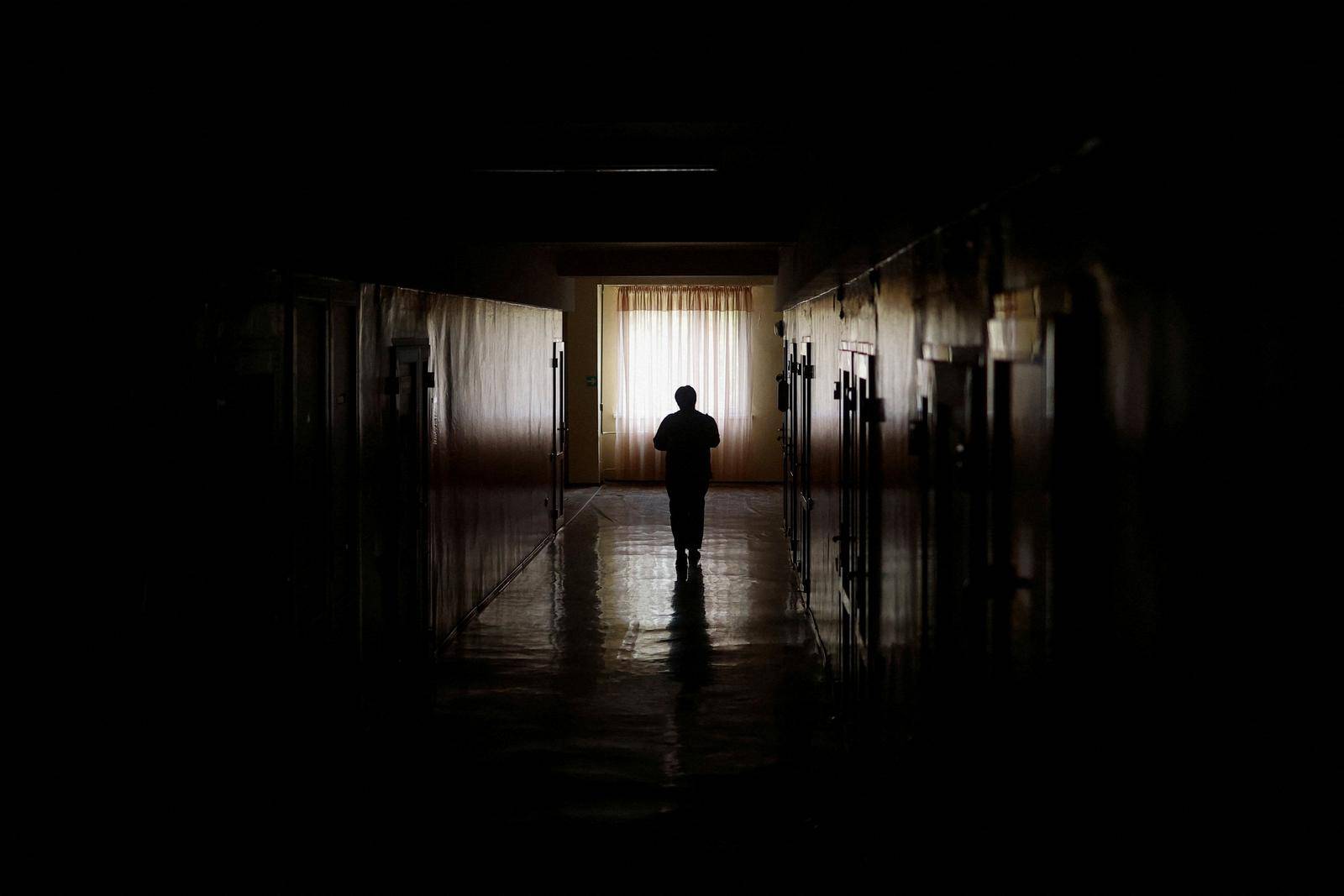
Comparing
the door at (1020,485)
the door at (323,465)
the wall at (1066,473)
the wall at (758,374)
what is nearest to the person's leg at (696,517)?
the door at (323,465)

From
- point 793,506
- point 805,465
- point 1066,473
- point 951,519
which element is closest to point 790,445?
point 793,506

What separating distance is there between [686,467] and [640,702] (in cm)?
399

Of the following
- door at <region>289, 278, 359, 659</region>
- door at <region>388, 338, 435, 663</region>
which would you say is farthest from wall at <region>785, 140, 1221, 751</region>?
door at <region>388, 338, 435, 663</region>

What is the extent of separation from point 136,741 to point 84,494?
2.38 ft

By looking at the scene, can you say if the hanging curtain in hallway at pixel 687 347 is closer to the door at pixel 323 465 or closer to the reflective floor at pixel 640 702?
the reflective floor at pixel 640 702

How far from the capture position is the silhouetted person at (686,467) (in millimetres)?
9977

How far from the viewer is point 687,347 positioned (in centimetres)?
1655

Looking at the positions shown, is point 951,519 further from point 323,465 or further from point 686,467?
point 686,467

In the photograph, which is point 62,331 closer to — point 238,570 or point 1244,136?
point 238,570

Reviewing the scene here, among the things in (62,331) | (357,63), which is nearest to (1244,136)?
(62,331)

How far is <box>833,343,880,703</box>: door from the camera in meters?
4.69

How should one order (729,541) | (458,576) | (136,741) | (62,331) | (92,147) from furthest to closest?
1. (729,541)
2. (458,576)
3. (136,741)
4. (92,147)
5. (62,331)

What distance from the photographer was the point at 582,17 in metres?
4.09

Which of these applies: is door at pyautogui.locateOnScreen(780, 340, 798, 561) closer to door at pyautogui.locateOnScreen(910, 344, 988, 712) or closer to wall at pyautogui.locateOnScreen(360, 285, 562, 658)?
wall at pyautogui.locateOnScreen(360, 285, 562, 658)
